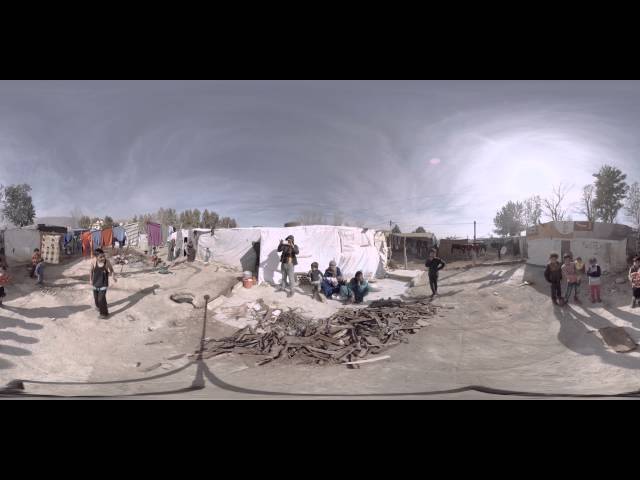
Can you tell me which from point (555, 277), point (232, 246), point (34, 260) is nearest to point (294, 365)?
point (555, 277)

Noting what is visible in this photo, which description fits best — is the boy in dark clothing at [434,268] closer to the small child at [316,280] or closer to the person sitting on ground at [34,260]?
the small child at [316,280]

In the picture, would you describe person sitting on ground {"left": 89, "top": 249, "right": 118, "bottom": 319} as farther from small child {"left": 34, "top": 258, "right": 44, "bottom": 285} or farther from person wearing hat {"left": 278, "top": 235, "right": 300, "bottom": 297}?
person wearing hat {"left": 278, "top": 235, "right": 300, "bottom": 297}

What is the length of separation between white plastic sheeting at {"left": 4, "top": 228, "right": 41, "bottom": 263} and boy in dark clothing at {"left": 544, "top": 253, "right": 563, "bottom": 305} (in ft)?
32.3

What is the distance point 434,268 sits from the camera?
556cm

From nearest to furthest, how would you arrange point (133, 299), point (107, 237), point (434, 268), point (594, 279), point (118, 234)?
point (594, 279)
point (133, 299)
point (434, 268)
point (107, 237)
point (118, 234)

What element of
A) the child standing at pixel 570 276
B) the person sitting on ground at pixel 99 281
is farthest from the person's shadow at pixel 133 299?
the child standing at pixel 570 276

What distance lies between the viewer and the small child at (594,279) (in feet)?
13.0

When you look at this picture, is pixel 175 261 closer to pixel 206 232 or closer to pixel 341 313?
pixel 206 232

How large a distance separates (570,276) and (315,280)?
471 centimetres

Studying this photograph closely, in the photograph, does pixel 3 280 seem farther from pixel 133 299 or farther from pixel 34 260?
pixel 133 299

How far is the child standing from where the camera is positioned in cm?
414

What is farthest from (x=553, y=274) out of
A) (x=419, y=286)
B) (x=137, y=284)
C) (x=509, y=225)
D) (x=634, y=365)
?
(x=137, y=284)

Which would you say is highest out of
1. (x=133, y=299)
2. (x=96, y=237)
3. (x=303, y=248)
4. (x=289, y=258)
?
(x=96, y=237)

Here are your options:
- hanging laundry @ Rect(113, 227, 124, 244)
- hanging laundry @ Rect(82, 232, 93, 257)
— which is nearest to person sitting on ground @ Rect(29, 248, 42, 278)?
hanging laundry @ Rect(82, 232, 93, 257)
